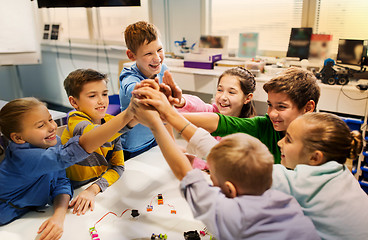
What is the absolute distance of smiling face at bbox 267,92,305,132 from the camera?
50.7 inches

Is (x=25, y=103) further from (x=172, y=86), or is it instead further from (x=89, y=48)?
(x=89, y=48)

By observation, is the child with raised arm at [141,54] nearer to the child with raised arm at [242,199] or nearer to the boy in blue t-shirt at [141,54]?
the boy in blue t-shirt at [141,54]

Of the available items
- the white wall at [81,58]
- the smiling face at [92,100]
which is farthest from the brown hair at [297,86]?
the white wall at [81,58]

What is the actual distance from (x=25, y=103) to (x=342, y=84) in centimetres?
238

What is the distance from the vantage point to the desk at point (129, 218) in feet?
3.54

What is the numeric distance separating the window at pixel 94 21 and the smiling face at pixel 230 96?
2827mm

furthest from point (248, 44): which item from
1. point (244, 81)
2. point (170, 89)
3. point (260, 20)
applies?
point (170, 89)

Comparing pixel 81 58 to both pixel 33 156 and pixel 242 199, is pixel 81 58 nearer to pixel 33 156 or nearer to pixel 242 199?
pixel 33 156

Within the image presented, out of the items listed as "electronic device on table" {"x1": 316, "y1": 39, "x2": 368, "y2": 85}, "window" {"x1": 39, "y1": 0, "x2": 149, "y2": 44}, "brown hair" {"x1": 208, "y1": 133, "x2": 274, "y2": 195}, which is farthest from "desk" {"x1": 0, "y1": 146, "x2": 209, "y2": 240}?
"window" {"x1": 39, "y1": 0, "x2": 149, "y2": 44}

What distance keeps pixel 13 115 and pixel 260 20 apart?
295cm

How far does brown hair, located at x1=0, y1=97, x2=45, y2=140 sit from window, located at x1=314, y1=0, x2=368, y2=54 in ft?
A: 9.49

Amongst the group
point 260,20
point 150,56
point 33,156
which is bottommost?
point 33,156

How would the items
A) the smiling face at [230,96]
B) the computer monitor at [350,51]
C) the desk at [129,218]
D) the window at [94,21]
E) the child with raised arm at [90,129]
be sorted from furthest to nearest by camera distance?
the window at [94,21], the computer monitor at [350,51], the smiling face at [230,96], the child with raised arm at [90,129], the desk at [129,218]

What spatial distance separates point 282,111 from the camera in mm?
1293
